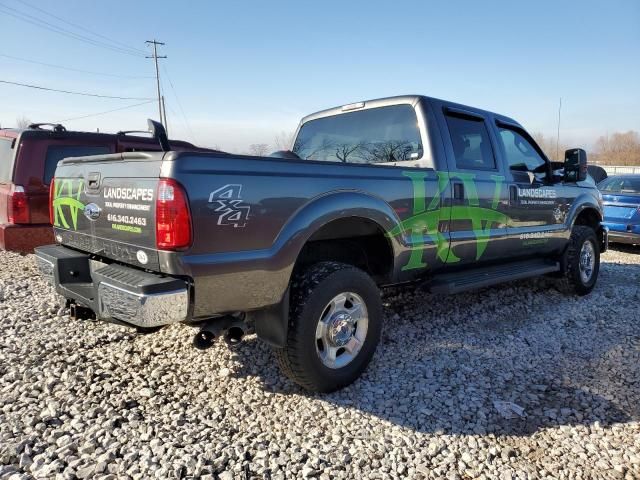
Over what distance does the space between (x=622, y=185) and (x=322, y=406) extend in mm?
8953

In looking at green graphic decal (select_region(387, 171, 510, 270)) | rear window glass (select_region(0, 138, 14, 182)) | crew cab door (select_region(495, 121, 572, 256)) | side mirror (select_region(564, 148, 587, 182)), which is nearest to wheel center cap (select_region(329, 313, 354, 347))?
green graphic decal (select_region(387, 171, 510, 270))

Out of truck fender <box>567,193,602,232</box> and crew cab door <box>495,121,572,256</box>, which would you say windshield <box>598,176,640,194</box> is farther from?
crew cab door <box>495,121,572,256</box>

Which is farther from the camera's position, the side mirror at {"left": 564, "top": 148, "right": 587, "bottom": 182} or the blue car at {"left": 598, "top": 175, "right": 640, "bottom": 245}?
the blue car at {"left": 598, "top": 175, "right": 640, "bottom": 245}

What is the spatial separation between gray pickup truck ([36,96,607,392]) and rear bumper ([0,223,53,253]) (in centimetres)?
166

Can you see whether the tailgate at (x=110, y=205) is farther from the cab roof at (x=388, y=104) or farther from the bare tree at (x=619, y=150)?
the bare tree at (x=619, y=150)

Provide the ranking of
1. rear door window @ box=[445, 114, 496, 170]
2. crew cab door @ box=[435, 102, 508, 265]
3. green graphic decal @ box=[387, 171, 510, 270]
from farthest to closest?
rear door window @ box=[445, 114, 496, 170], crew cab door @ box=[435, 102, 508, 265], green graphic decal @ box=[387, 171, 510, 270]

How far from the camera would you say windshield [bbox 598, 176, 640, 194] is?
8.79 meters

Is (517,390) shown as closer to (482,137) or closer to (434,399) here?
(434,399)

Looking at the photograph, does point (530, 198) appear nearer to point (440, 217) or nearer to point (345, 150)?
point (440, 217)

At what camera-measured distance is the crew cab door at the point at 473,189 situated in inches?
146

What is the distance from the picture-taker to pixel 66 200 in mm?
3129

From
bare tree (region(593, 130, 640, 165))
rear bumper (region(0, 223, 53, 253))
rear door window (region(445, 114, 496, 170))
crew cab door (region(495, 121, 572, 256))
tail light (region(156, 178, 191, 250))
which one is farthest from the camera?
bare tree (region(593, 130, 640, 165))

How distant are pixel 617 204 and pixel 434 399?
25.0 feet

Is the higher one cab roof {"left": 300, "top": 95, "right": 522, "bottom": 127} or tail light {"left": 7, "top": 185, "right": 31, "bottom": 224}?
cab roof {"left": 300, "top": 95, "right": 522, "bottom": 127}
